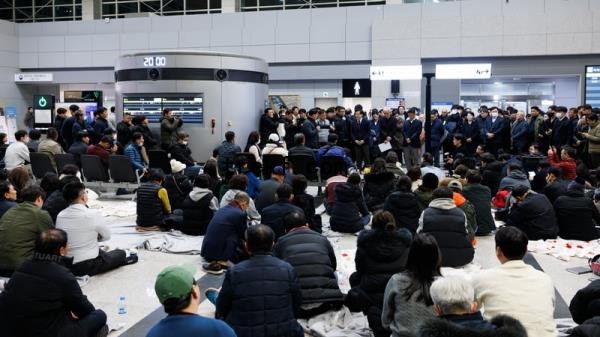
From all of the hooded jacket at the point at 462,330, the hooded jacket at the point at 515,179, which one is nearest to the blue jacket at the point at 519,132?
the hooded jacket at the point at 515,179

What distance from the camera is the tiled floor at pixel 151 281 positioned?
596cm

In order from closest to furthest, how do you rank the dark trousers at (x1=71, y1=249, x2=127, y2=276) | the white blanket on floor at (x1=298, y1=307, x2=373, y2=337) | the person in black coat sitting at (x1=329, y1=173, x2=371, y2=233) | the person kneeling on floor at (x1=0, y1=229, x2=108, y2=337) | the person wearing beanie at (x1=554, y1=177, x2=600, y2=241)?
the person kneeling on floor at (x1=0, y1=229, x2=108, y2=337), the white blanket on floor at (x1=298, y1=307, x2=373, y2=337), the dark trousers at (x1=71, y1=249, x2=127, y2=276), the person wearing beanie at (x1=554, y1=177, x2=600, y2=241), the person in black coat sitting at (x1=329, y1=173, x2=371, y2=233)

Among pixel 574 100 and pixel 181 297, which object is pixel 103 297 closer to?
pixel 181 297

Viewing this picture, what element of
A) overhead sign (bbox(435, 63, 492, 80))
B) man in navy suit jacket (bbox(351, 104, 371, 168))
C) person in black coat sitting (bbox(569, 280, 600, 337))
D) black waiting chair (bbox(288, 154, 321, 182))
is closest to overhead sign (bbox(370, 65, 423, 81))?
overhead sign (bbox(435, 63, 492, 80))

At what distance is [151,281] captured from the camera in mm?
7207

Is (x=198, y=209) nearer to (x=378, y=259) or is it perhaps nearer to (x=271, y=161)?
(x=271, y=161)

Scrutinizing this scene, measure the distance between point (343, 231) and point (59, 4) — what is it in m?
27.0

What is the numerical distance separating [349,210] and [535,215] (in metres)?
2.77

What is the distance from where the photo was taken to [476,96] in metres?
23.6

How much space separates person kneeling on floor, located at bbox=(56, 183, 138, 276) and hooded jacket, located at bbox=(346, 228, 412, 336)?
323cm

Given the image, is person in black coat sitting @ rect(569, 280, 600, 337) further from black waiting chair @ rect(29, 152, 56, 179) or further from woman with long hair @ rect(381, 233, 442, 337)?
black waiting chair @ rect(29, 152, 56, 179)

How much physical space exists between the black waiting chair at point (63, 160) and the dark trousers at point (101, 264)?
6094 millimetres

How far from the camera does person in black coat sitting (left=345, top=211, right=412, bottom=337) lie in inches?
209

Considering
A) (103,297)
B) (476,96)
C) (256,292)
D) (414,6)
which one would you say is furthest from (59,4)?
(256,292)
